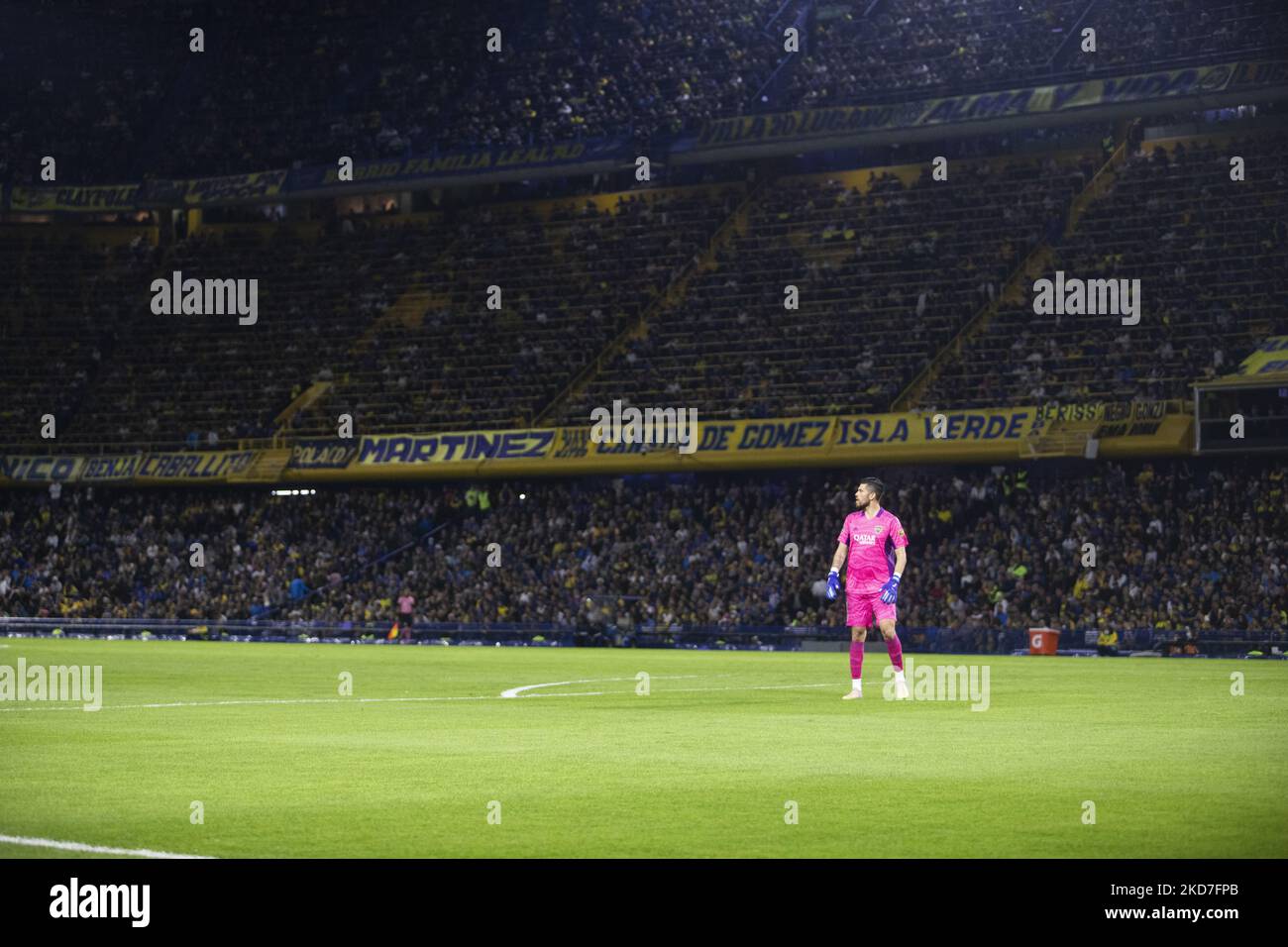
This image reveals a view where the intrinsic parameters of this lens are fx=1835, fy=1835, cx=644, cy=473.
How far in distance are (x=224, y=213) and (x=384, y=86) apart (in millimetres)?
8615

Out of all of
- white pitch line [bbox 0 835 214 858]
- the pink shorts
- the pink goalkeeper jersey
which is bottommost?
white pitch line [bbox 0 835 214 858]

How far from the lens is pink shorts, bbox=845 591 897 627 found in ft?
75.6

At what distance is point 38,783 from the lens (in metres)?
13.8

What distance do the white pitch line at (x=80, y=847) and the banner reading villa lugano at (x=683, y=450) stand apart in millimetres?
39785

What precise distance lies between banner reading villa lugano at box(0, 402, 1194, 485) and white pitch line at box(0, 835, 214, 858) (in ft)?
131

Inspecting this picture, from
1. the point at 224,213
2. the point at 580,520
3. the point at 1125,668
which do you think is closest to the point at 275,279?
the point at 224,213

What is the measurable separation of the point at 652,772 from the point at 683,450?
40.7 m

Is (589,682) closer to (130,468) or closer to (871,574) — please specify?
(871,574)

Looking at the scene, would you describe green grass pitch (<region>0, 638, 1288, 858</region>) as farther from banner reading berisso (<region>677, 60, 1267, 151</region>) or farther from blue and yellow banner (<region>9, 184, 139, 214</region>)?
blue and yellow banner (<region>9, 184, 139, 214</region>)

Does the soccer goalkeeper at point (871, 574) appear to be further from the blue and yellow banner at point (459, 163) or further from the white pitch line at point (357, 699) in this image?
the blue and yellow banner at point (459, 163)

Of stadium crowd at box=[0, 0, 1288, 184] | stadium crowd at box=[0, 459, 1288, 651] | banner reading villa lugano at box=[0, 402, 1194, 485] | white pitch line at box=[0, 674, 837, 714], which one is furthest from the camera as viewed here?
stadium crowd at box=[0, 0, 1288, 184]

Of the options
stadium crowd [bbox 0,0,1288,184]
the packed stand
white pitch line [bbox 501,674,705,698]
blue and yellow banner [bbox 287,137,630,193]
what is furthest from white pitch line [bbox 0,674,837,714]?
blue and yellow banner [bbox 287,137,630,193]

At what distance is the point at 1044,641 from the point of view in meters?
42.8

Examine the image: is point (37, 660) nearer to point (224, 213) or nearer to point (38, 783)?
point (38, 783)
